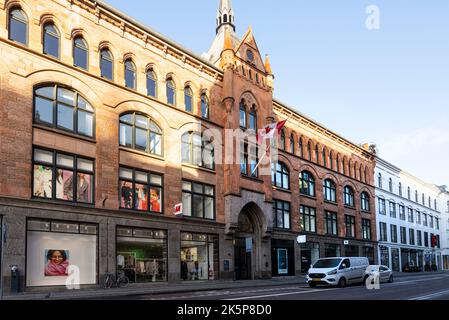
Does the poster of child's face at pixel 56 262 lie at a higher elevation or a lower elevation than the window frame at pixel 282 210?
lower

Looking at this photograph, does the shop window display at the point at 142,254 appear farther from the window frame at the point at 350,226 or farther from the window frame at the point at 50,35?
the window frame at the point at 350,226

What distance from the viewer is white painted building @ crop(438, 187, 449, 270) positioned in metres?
84.6

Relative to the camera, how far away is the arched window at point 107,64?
27369 mm

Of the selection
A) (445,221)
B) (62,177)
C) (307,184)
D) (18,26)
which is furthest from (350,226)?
(445,221)

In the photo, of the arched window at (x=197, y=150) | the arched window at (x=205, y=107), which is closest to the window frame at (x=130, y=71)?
the arched window at (x=197, y=150)

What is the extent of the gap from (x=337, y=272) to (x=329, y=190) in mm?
25338

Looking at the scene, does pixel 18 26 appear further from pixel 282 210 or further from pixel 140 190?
pixel 282 210

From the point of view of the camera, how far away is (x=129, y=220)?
2697 centimetres

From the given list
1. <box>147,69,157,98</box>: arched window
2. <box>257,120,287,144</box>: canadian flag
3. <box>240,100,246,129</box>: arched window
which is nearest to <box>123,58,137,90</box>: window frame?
<box>147,69,157,98</box>: arched window

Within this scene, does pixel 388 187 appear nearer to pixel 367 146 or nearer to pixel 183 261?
pixel 367 146

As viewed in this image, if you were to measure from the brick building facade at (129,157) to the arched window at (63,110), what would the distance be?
60 mm

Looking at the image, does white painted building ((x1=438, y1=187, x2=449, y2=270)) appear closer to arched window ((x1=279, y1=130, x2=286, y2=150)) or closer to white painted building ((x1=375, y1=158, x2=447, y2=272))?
white painted building ((x1=375, y1=158, x2=447, y2=272))

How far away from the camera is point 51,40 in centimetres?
2469
